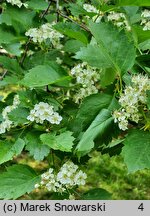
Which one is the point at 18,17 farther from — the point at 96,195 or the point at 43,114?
the point at 96,195

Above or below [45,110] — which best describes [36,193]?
below

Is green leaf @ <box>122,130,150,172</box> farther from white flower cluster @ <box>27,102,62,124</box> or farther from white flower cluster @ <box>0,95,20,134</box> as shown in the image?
Answer: white flower cluster @ <box>0,95,20,134</box>

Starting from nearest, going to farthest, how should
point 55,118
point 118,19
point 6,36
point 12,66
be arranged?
point 55,118
point 12,66
point 6,36
point 118,19

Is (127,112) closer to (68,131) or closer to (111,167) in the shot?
(68,131)

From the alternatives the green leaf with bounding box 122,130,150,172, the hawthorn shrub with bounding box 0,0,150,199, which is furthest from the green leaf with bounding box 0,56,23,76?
the green leaf with bounding box 122,130,150,172

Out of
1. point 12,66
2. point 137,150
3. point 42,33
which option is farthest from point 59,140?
point 42,33

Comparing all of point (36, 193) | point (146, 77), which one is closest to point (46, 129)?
point (146, 77)

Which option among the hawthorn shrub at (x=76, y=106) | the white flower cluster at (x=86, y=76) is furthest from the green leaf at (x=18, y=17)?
the white flower cluster at (x=86, y=76)
